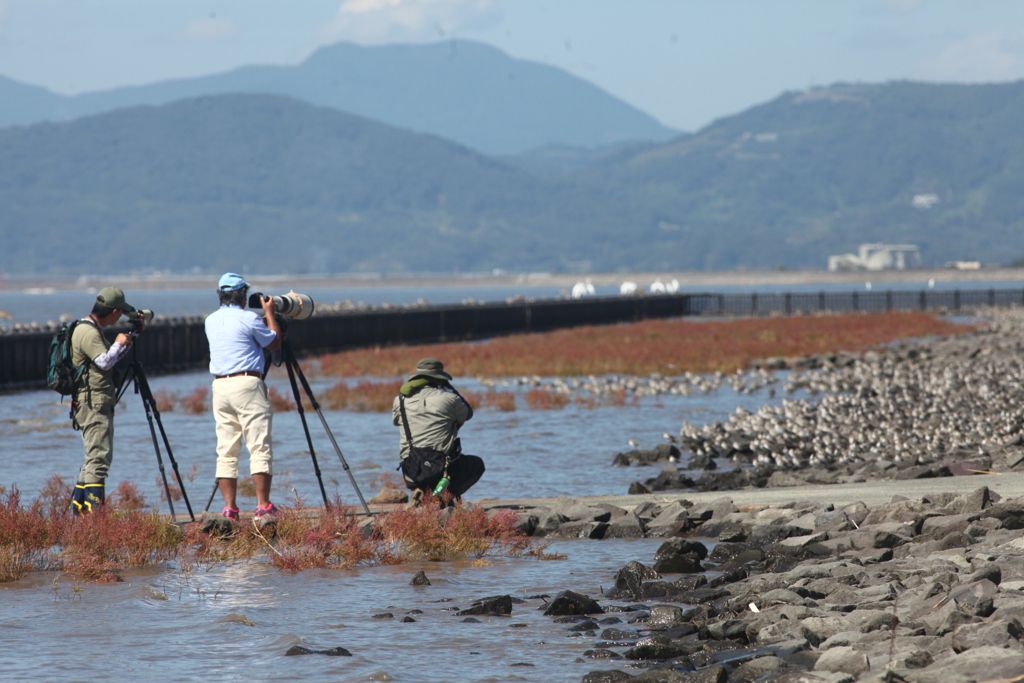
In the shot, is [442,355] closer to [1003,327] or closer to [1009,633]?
[1003,327]

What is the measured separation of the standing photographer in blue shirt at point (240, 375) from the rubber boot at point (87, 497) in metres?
1.09

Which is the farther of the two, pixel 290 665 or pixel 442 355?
pixel 442 355

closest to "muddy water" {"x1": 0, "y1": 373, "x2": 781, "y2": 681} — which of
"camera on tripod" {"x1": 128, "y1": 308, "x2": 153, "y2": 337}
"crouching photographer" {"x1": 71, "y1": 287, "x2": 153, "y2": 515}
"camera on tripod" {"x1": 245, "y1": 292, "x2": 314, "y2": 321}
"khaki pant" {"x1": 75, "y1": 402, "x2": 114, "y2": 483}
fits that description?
"crouching photographer" {"x1": 71, "y1": 287, "x2": 153, "y2": 515}

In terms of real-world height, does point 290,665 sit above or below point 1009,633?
below

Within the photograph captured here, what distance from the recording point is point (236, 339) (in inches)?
389

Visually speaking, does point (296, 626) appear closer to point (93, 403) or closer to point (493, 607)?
point (493, 607)

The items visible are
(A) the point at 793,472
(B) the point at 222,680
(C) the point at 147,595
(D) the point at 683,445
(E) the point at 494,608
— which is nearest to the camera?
(B) the point at 222,680

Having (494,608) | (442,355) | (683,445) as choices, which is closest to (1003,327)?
(442,355)

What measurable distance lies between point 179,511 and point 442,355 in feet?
86.4

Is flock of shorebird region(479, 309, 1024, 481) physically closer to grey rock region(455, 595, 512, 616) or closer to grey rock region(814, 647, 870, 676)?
grey rock region(455, 595, 512, 616)

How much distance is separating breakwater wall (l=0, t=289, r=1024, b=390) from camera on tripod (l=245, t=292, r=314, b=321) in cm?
1937

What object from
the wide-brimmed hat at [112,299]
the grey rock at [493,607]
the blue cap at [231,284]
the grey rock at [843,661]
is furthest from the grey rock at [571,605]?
the wide-brimmed hat at [112,299]

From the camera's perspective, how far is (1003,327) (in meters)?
47.3

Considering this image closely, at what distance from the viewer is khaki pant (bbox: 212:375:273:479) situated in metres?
9.89
